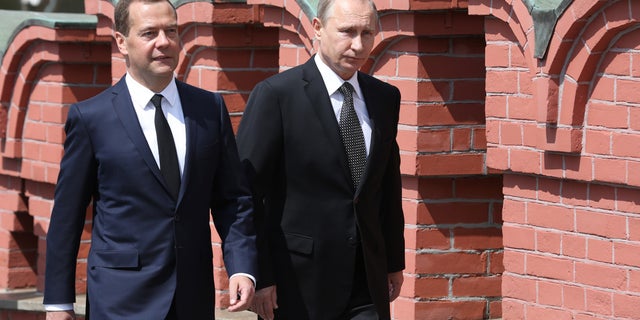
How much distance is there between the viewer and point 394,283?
6.25 metres

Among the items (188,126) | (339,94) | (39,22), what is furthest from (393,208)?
(39,22)

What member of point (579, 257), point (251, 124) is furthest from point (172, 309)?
point (579, 257)

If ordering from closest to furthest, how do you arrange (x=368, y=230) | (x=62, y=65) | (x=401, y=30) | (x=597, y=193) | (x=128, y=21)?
(x=128, y=21), (x=368, y=230), (x=597, y=193), (x=401, y=30), (x=62, y=65)

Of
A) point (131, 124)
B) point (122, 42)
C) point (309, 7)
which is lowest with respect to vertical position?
point (131, 124)

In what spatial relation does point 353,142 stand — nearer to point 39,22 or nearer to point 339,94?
point 339,94

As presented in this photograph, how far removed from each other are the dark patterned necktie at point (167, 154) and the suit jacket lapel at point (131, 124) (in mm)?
29

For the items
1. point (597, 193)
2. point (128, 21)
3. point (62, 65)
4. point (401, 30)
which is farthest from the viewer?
point (62, 65)

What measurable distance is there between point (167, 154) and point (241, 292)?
1.65 ft

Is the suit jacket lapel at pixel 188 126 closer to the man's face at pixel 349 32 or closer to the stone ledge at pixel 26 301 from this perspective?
the man's face at pixel 349 32

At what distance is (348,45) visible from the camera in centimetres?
578

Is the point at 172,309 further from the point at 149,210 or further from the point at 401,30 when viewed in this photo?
the point at 401,30

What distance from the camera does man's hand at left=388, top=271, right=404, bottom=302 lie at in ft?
20.4

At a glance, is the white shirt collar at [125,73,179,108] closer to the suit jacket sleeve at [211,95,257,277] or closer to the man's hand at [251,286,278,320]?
the suit jacket sleeve at [211,95,257,277]

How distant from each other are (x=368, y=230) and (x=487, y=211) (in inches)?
72.0
